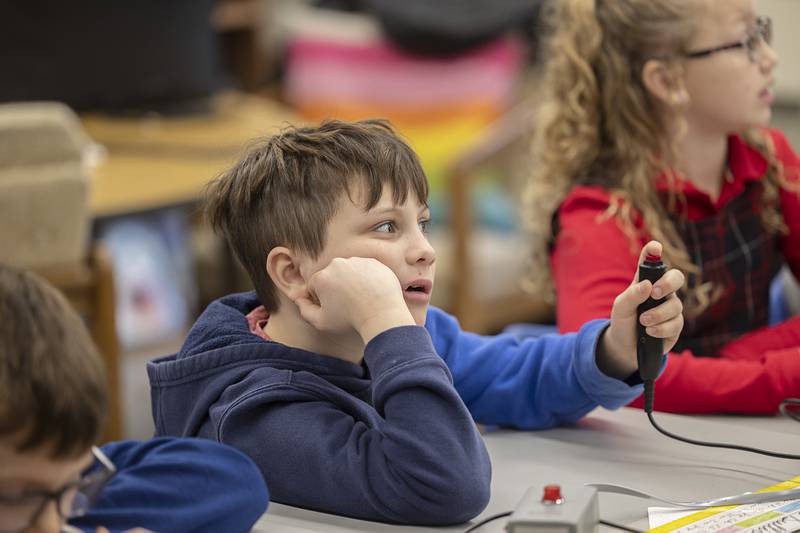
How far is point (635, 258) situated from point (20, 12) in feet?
7.17

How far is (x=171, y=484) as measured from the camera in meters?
1.05

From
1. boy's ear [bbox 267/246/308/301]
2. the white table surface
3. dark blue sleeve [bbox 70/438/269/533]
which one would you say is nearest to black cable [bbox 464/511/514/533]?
the white table surface

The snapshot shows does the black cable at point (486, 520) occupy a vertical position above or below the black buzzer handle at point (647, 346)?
below

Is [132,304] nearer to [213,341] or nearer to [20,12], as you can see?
[20,12]

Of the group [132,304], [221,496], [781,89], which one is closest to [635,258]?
[221,496]

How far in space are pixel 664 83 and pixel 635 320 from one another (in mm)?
590

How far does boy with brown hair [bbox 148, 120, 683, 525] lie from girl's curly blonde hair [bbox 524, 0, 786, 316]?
1.27 feet

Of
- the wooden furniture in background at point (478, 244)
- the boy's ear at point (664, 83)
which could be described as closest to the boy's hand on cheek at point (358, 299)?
the boy's ear at point (664, 83)

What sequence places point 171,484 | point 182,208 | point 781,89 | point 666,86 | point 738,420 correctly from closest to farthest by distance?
point 171,484 → point 738,420 → point 666,86 → point 182,208 → point 781,89

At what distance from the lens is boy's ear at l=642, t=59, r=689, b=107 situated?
A: 1758mm

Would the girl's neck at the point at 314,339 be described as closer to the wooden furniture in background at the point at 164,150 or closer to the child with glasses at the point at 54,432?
the child with glasses at the point at 54,432

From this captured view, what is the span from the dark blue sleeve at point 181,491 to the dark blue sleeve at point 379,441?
0.25ft

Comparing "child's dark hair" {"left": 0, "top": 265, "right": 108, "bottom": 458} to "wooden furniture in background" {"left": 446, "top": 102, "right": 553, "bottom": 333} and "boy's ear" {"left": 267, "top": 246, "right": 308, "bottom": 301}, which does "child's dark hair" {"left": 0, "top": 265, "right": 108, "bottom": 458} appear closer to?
"boy's ear" {"left": 267, "top": 246, "right": 308, "bottom": 301}

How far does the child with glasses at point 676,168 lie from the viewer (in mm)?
1712
